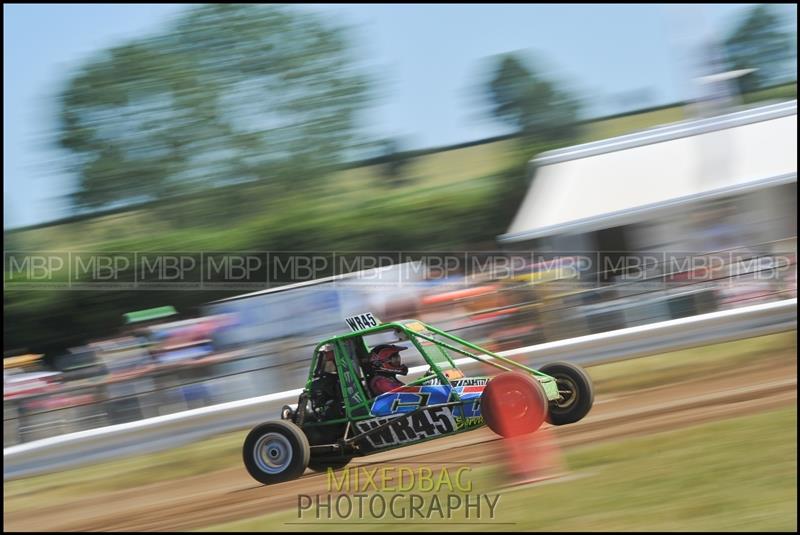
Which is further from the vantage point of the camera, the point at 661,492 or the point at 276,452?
the point at 276,452

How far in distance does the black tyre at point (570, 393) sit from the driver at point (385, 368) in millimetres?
1080

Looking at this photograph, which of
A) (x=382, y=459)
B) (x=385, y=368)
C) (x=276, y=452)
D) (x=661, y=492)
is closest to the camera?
(x=661, y=492)

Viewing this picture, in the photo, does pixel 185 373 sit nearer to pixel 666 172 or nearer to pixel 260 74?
pixel 666 172

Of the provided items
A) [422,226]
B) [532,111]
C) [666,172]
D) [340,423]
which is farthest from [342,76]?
[340,423]

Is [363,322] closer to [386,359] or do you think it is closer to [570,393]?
[386,359]

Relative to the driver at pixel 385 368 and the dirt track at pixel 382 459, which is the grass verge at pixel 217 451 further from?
the driver at pixel 385 368

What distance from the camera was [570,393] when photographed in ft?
21.6

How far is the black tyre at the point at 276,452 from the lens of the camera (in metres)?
6.42

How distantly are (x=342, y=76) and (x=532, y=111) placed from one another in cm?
599

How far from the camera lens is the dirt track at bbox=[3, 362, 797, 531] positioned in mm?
6508

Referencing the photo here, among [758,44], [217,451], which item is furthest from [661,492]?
[758,44]

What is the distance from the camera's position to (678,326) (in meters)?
8.41
